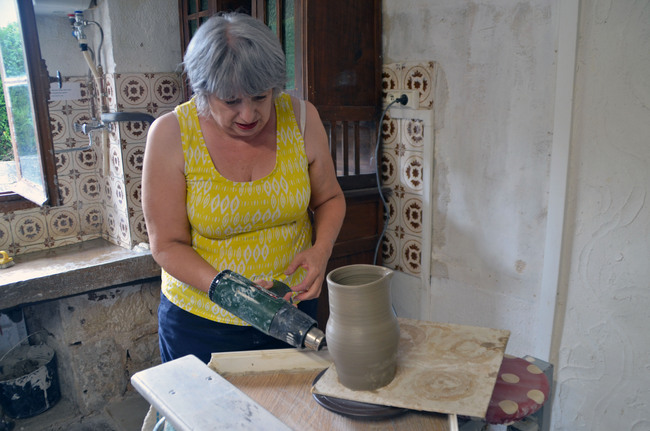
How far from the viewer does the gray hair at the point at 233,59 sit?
1.23 metres

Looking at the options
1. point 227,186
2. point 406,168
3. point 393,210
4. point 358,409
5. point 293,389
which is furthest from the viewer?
point 393,210

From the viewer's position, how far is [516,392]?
1064mm

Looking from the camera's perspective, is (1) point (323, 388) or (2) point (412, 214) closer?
(1) point (323, 388)

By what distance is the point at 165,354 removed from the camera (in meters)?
1.51

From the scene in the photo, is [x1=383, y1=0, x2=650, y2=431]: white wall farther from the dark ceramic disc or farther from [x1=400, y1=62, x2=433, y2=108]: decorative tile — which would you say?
the dark ceramic disc

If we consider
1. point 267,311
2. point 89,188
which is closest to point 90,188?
point 89,188

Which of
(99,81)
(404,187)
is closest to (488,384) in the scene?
(404,187)

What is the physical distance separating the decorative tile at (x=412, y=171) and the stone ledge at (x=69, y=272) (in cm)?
122

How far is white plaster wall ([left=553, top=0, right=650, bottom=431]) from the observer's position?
147 cm

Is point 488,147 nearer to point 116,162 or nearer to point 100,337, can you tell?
point 116,162

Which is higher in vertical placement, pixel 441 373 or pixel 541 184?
pixel 541 184

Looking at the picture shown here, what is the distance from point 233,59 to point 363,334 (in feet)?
2.29

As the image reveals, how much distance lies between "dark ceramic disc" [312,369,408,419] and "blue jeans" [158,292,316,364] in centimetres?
42

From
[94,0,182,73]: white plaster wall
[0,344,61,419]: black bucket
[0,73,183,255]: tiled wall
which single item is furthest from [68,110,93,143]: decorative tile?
[0,344,61,419]: black bucket
